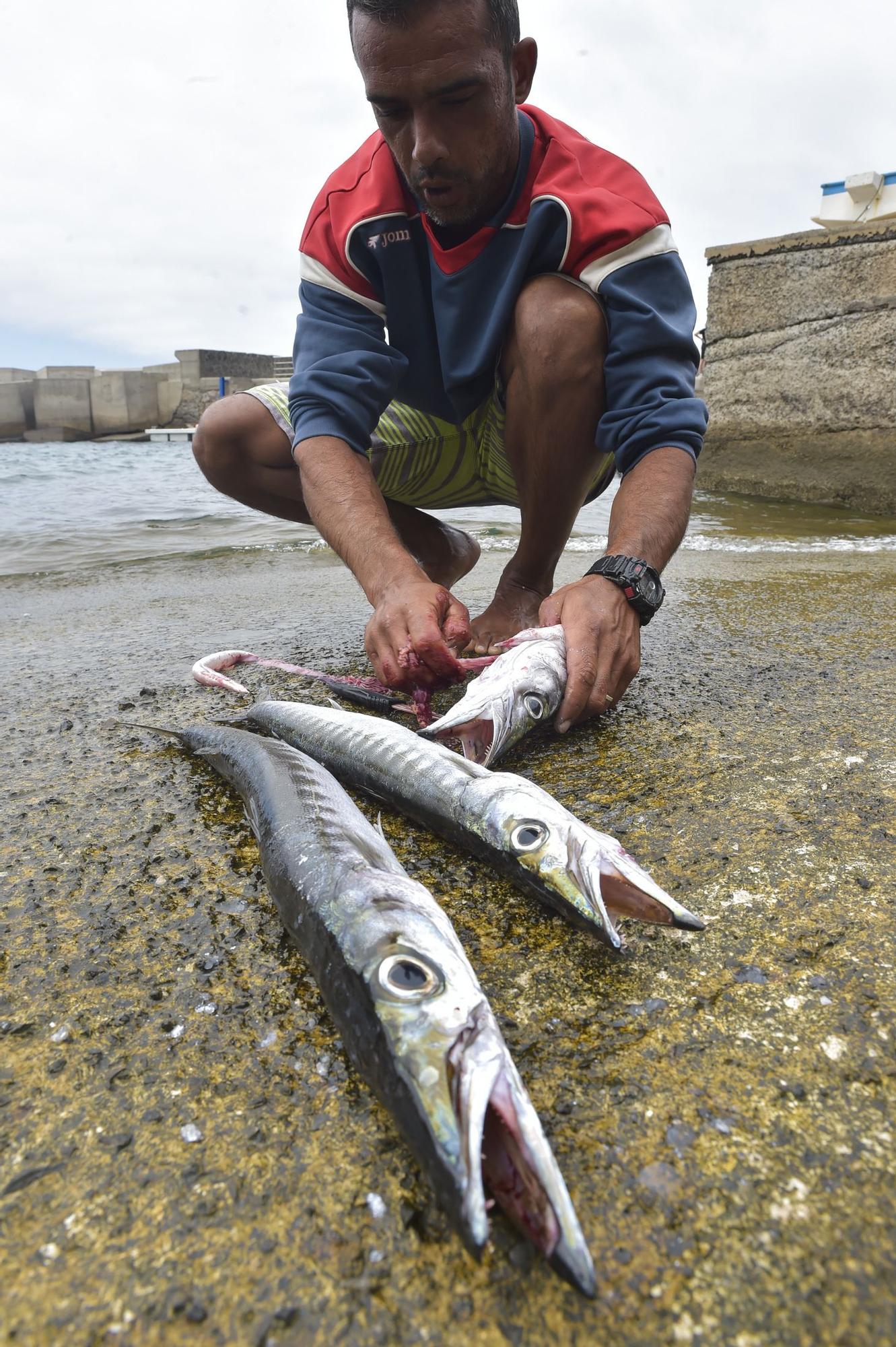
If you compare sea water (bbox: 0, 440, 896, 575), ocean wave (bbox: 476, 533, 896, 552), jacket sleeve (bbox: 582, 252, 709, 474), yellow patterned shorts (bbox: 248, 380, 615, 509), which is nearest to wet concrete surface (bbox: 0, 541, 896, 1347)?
jacket sleeve (bbox: 582, 252, 709, 474)

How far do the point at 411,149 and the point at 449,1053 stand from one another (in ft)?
8.58

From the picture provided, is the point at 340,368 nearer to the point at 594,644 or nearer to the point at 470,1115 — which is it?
the point at 594,644

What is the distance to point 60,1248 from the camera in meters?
0.92

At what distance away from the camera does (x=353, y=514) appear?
8.58 feet

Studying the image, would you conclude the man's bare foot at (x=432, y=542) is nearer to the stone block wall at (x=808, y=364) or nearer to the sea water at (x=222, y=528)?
the sea water at (x=222, y=528)

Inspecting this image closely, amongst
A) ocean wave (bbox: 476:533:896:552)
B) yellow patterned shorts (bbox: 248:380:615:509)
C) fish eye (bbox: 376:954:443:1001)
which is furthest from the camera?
ocean wave (bbox: 476:533:896:552)

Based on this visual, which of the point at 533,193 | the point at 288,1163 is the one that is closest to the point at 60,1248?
the point at 288,1163

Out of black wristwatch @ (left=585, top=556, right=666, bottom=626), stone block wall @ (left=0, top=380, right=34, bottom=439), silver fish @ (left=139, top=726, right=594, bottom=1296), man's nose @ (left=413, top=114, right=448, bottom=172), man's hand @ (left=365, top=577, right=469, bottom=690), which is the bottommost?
A: stone block wall @ (left=0, top=380, right=34, bottom=439)

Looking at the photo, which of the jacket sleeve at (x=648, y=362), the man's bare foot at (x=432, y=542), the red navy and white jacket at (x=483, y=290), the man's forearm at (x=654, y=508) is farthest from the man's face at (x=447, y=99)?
the man's bare foot at (x=432, y=542)

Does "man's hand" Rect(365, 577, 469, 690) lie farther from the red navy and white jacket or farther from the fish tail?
the red navy and white jacket

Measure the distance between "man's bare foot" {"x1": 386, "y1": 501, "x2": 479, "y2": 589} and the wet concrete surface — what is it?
6.66ft

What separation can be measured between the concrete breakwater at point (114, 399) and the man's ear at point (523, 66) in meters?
44.1

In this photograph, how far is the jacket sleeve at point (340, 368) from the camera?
284 centimetres

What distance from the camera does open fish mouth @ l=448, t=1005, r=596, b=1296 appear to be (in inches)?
31.9
